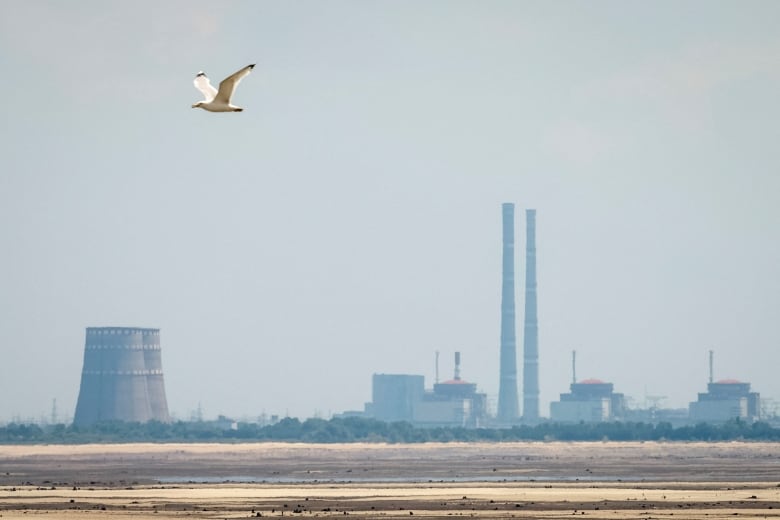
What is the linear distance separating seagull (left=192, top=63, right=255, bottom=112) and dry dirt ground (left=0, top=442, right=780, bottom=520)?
22893mm

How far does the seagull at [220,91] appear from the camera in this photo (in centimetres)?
4106

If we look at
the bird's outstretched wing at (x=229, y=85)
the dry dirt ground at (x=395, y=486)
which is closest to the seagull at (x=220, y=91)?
the bird's outstretched wing at (x=229, y=85)

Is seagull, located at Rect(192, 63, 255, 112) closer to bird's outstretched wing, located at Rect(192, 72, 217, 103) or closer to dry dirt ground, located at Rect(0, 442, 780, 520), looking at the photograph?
A: bird's outstretched wing, located at Rect(192, 72, 217, 103)

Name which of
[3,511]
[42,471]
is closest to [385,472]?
[42,471]

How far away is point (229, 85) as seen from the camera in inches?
1666

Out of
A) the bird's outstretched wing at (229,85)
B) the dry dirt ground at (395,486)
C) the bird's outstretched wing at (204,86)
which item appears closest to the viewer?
the bird's outstretched wing at (229,85)

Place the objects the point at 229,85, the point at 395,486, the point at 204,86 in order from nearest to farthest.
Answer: the point at 229,85, the point at 204,86, the point at 395,486

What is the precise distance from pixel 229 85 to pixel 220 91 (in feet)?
2.10

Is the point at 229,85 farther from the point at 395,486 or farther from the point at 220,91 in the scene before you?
the point at 395,486

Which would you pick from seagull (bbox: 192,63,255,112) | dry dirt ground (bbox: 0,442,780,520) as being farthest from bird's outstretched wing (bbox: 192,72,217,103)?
dry dirt ground (bbox: 0,442,780,520)

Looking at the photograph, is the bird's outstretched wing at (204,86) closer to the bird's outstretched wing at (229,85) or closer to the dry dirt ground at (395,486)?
the bird's outstretched wing at (229,85)

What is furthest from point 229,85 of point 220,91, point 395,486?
point 395,486

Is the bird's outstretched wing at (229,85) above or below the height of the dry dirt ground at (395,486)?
above

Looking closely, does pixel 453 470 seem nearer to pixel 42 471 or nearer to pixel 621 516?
pixel 42 471
